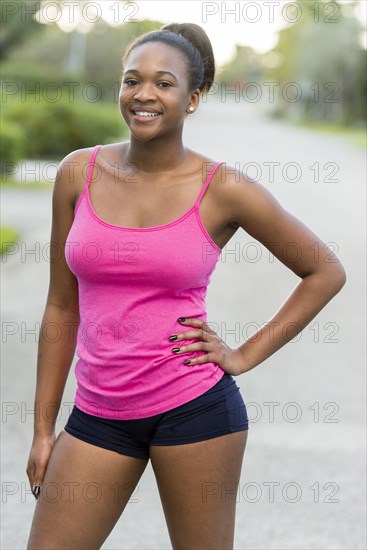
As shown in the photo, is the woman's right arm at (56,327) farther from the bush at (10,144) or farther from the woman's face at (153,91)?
the bush at (10,144)

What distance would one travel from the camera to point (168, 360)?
8.59 ft

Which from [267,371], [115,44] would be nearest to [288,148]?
[267,371]

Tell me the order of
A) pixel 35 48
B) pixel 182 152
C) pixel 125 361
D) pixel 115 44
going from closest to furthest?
pixel 125 361 → pixel 182 152 → pixel 115 44 → pixel 35 48

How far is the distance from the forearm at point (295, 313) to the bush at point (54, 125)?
22440 mm

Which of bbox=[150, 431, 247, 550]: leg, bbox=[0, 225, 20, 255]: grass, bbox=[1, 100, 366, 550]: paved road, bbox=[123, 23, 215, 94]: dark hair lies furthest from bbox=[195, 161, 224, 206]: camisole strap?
bbox=[0, 225, 20, 255]: grass

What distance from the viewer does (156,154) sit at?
108 inches

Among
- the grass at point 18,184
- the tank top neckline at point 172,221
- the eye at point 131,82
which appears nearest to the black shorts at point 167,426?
the tank top neckline at point 172,221

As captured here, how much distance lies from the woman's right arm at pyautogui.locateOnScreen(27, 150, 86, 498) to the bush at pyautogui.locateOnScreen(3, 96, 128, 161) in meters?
22.5

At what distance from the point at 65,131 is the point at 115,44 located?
1706 inches

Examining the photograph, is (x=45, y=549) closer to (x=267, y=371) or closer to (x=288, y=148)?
(x=267, y=371)

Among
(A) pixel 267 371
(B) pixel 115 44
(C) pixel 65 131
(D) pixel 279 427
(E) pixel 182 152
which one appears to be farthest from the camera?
(B) pixel 115 44

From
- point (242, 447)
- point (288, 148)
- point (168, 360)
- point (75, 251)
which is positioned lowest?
point (288, 148)

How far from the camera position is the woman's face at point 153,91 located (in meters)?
2.66

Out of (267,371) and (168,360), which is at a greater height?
(168,360)
